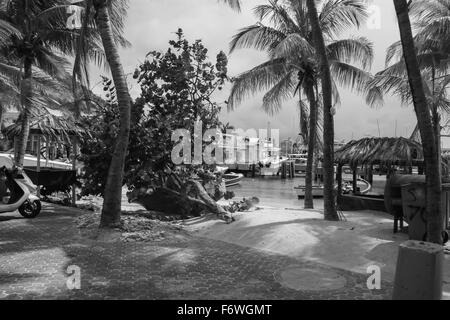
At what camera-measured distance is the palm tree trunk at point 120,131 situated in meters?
8.79

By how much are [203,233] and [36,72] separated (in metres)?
13.3

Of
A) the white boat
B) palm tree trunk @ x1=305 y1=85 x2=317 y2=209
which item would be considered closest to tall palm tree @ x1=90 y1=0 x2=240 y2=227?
palm tree trunk @ x1=305 y1=85 x2=317 y2=209

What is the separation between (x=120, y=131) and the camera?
884cm

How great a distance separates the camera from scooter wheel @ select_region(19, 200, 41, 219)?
33.8ft

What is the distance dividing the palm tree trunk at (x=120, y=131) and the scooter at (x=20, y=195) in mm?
2470

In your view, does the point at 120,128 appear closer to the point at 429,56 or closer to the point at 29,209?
the point at 29,209

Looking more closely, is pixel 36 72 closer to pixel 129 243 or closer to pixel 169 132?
pixel 169 132

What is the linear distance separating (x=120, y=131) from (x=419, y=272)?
6.44 meters

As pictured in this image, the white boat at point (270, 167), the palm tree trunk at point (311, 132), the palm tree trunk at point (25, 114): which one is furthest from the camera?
the white boat at point (270, 167)

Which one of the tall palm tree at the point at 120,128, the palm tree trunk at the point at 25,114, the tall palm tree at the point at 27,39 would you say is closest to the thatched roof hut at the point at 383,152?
the tall palm tree at the point at 120,128

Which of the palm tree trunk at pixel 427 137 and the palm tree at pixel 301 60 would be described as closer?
Answer: the palm tree trunk at pixel 427 137

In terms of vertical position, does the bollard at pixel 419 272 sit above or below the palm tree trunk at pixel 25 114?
below

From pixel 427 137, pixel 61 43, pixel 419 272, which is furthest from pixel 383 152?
pixel 61 43

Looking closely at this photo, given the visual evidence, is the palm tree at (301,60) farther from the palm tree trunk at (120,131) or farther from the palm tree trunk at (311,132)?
the palm tree trunk at (120,131)
